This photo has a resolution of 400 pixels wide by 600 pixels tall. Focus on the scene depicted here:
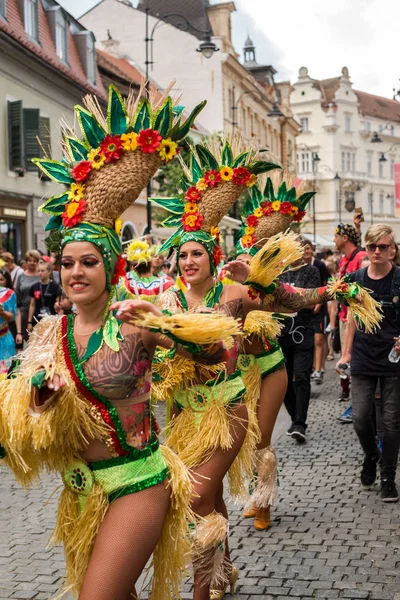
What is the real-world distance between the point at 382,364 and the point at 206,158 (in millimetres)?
2123

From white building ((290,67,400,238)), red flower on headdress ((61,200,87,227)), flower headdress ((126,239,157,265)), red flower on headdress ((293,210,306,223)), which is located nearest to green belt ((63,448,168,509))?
red flower on headdress ((61,200,87,227))

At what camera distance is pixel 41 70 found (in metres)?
21.5

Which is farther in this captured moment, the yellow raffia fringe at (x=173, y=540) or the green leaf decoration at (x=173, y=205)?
the green leaf decoration at (x=173, y=205)

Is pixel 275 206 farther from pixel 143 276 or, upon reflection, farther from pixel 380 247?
pixel 143 276

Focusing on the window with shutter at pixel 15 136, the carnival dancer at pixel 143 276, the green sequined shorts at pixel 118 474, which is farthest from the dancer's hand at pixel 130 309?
the window with shutter at pixel 15 136

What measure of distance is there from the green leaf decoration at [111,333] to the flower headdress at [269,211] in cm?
314

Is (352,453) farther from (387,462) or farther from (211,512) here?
(211,512)

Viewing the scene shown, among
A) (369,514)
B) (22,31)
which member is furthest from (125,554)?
(22,31)

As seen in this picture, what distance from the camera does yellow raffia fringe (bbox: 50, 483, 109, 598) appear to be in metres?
3.02

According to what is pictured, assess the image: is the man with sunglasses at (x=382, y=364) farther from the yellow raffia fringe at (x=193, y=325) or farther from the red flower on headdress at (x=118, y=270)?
Result: the yellow raffia fringe at (x=193, y=325)

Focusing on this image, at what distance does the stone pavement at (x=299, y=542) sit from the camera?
14.4 feet

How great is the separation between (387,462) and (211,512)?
2.44m

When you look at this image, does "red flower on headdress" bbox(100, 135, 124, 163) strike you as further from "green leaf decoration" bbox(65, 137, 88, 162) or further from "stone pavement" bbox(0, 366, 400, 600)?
"stone pavement" bbox(0, 366, 400, 600)

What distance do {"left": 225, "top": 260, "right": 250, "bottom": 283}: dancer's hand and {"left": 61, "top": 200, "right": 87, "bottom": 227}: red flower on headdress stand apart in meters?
1.60
